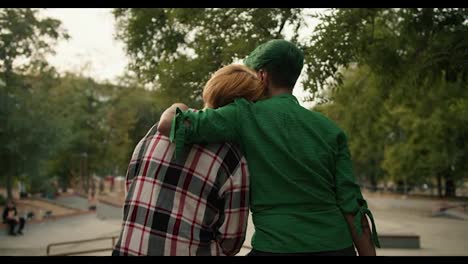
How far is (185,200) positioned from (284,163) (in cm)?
38

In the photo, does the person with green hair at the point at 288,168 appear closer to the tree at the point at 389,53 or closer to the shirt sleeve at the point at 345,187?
the shirt sleeve at the point at 345,187

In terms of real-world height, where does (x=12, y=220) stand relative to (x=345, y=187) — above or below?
below

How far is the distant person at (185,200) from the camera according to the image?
71.1 inches

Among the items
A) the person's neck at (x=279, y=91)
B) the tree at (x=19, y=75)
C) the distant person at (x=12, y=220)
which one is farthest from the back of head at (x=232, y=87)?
the distant person at (x=12, y=220)

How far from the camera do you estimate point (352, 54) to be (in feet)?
18.8

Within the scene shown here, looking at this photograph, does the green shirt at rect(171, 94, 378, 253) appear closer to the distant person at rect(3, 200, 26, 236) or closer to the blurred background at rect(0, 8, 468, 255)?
the blurred background at rect(0, 8, 468, 255)

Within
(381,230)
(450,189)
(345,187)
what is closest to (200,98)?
(345,187)

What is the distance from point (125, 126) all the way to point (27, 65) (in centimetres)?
1690

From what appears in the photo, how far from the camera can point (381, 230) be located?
20219 millimetres

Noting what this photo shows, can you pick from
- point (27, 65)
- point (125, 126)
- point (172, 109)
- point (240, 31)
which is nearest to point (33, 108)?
point (27, 65)

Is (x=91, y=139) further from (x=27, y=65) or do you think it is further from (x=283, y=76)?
(x=283, y=76)

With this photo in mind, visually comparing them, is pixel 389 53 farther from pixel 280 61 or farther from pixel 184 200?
pixel 184 200

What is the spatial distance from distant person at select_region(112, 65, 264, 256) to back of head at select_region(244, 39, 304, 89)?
36cm

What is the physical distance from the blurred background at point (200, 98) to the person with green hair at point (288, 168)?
335 cm
